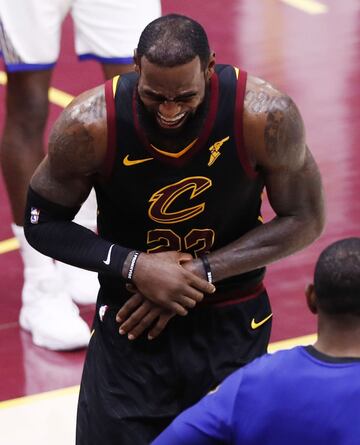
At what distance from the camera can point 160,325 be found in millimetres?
3629

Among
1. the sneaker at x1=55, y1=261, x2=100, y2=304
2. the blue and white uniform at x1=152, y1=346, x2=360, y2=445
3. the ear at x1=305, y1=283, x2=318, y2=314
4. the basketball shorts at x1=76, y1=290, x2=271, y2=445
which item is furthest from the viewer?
the sneaker at x1=55, y1=261, x2=100, y2=304

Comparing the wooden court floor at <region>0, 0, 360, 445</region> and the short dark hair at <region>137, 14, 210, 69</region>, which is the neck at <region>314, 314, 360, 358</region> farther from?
the wooden court floor at <region>0, 0, 360, 445</region>

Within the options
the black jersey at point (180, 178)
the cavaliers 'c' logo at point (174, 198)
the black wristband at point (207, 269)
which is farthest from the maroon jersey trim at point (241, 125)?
the black wristband at point (207, 269)

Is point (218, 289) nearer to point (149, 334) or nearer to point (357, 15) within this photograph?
point (149, 334)

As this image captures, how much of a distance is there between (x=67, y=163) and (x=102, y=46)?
1614 millimetres

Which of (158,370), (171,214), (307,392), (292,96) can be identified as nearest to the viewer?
(307,392)

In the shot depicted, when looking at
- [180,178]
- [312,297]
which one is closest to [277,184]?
[180,178]

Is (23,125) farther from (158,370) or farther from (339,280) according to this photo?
(339,280)

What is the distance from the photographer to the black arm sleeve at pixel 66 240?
3588 millimetres

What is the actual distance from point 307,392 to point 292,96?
4.59 m

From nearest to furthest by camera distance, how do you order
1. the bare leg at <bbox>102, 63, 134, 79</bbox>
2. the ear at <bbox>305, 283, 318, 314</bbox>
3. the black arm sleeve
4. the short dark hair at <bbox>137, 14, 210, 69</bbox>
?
1. the ear at <bbox>305, 283, 318, 314</bbox>
2. the short dark hair at <bbox>137, 14, 210, 69</bbox>
3. the black arm sleeve
4. the bare leg at <bbox>102, 63, 134, 79</bbox>

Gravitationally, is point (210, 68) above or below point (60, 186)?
above

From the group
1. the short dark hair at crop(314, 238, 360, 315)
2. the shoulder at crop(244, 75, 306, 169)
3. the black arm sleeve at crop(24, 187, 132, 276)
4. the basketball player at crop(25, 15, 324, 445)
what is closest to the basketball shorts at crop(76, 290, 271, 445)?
the basketball player at crop(25, 15, 324, 445)

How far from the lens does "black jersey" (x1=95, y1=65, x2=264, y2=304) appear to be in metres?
3.51
